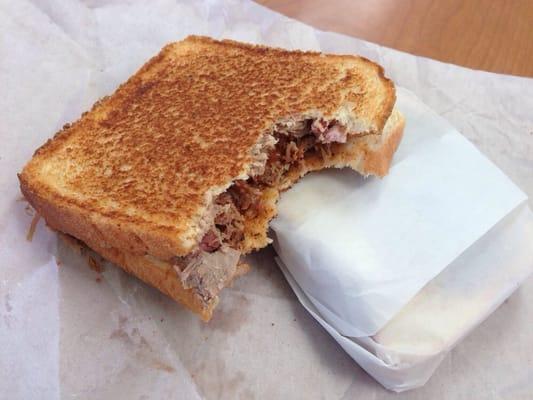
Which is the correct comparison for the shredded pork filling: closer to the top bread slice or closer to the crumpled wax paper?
the top bread slice

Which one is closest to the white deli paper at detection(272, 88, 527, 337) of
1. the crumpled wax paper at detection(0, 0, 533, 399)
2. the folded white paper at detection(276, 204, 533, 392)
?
the folded white paper at detection(276, 204, 533, 392)

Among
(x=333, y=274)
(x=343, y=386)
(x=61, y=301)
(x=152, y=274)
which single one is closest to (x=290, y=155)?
(x=333, y=274)

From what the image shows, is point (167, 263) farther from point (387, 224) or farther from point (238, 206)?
point (387, 224)

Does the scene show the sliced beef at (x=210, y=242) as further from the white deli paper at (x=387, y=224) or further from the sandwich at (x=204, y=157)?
the white deli paper at (x=387, y=224)

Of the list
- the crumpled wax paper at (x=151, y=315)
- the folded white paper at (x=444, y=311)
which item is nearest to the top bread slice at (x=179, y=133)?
the crumpled wax paper at (x=151, y=315)

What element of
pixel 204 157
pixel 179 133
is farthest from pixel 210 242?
pixel 179 133

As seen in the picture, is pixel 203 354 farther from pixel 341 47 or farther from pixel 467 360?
pixel 341 47
